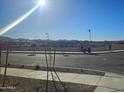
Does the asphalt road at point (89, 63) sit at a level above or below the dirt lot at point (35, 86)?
above

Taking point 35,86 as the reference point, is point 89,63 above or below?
above

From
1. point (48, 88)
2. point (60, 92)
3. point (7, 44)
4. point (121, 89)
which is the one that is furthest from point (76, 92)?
point (7, 44)

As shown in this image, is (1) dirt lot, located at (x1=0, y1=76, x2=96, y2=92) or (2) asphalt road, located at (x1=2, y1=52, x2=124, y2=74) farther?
(2) asphalt road, located at (x1=2, y1=52, x2=124, y2=74)

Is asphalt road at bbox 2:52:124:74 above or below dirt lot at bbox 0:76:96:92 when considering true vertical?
above

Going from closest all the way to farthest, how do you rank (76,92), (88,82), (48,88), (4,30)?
(76,92) → (48,88) → (88,82) → (4,30)

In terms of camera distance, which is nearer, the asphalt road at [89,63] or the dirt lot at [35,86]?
the dirt lot at [35,86]

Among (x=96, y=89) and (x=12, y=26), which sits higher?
(x=12, y=26)

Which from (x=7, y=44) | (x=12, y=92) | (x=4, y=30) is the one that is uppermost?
(x=4, y=30)

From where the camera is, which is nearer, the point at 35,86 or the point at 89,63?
the point at 35,86

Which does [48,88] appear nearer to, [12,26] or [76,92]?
[76,92]

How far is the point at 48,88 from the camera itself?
6.81 metres

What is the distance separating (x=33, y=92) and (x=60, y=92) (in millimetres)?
876

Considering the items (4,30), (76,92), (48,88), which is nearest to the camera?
(76,92)

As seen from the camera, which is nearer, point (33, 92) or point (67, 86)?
point (33, 92)
